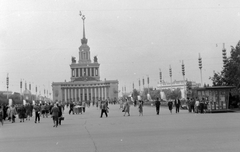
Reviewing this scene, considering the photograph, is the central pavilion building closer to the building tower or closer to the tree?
the building tower

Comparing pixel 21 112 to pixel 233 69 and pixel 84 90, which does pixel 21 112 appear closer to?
pixel 233 69

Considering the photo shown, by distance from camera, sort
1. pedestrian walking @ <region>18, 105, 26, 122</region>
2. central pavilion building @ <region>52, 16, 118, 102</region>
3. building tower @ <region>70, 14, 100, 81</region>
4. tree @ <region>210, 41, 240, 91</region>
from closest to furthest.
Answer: pedestrian walking @ <region>18, 105, 26, 122</region>, tree @ <region>210, 41, 240, 91</region>, central pavilion building @ <region>52, 16, 118, 102</region>, building tower @ <region>70, 14, 100, 81</region>

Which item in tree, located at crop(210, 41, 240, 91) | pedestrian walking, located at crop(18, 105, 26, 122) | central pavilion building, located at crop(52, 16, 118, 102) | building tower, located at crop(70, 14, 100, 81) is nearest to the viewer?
pedestrian walking, located at crop(18, 105, 26, 122)

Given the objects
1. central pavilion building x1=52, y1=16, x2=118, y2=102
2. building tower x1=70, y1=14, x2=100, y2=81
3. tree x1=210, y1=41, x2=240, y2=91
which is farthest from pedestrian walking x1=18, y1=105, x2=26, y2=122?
building tower x1=70, y1=14, x2=100, y2=81

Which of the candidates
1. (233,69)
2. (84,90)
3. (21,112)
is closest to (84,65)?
(84,90)

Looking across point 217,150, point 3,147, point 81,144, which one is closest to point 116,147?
point 81,144

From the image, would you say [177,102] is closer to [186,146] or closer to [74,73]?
[186,146]

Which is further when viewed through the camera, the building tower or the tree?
the building tower

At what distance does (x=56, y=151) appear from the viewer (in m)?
13.1

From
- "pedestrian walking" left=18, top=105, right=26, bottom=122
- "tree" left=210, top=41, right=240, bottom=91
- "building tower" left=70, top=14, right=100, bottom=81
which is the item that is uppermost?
"building tower" left=70, top=14, right=100, bottom=81

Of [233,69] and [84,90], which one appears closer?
[233,69]

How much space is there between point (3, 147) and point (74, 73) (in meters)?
186

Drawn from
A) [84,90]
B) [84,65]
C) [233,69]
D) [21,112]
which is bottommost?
[21,112]

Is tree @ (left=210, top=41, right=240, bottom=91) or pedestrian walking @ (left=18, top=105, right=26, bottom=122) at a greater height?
tree @ (left=210, top=41, right=240, bottom=91)
